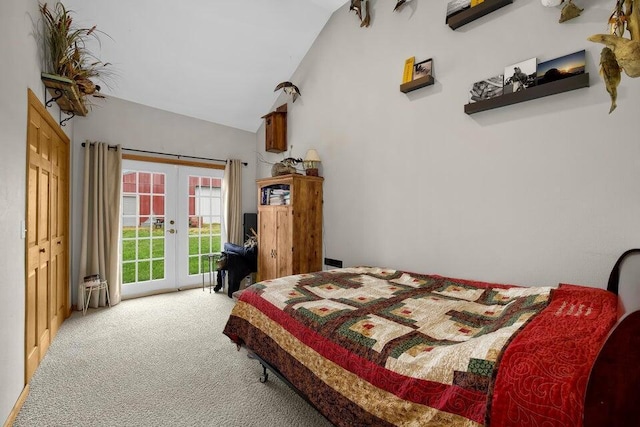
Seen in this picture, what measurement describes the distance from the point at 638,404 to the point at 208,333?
9.85 feet

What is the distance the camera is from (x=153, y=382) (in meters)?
2.10

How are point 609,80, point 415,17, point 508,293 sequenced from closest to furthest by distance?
point 609,80, point 508,293, point 415,17

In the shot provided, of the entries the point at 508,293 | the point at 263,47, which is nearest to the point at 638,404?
the point at 508,293

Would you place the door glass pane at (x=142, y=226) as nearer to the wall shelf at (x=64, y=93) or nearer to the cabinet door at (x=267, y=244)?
the wall shelf at (x=64, y=93)

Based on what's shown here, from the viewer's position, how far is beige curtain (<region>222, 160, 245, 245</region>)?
468cm

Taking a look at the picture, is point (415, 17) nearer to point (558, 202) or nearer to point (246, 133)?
point (558, 202)

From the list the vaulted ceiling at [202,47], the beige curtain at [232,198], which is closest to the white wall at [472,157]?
the vaulted ceiling at [202,47]

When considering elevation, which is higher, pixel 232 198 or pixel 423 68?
pixel 423 68

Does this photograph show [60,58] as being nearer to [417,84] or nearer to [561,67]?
[417,84]

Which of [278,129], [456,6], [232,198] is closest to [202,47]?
[278,129]

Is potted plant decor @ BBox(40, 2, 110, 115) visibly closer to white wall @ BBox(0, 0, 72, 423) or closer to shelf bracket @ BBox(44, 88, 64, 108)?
shelf bracket @ BBox(44, 88, 64, 108)

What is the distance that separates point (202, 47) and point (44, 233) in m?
2.44

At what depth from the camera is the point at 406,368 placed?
1134 mm

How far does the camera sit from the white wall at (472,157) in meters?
1.71
